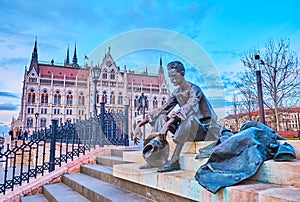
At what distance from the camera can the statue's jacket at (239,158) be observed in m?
1.72

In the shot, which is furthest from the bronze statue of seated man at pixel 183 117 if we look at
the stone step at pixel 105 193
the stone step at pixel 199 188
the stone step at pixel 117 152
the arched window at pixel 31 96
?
the arched window at pixel 31 96

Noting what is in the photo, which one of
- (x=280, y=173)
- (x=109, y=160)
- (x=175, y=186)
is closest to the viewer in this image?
(x=280, y=173)

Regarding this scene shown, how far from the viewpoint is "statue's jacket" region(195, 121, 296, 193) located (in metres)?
1.72

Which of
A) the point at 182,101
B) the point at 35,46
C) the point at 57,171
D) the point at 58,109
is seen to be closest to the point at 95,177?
the point at 57,171

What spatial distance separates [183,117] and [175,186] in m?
0.77

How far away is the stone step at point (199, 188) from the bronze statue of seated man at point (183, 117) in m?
0.17

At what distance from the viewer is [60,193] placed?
3.81m

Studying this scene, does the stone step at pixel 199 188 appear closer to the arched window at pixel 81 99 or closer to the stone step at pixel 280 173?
the stone step at pixel 280 173

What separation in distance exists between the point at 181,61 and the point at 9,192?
437 centimetres

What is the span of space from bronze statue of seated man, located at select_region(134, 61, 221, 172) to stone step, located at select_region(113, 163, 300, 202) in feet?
0.54

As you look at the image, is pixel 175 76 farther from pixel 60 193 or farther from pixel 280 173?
pixel 60 193

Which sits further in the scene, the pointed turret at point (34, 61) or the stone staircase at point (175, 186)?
the pointed turret at point (34, 61)

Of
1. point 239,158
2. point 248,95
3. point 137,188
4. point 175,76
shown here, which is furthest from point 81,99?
point 239,158

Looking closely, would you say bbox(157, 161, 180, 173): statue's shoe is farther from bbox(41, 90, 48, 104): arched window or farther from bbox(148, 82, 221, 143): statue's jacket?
bbox(41, 90, 48, 104): arched window
